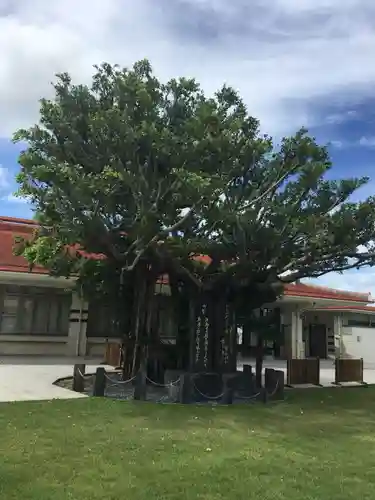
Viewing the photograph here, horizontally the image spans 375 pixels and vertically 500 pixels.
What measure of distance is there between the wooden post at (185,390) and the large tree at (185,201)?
151 cm

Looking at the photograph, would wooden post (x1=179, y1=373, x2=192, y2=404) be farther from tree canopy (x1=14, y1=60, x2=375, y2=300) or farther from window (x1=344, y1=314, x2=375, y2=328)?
window (x1=344, y1=314, x2=375, y2=328)

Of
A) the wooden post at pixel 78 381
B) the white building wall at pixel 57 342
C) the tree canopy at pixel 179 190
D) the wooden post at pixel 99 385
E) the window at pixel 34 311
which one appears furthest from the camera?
the window at pixel 34 311

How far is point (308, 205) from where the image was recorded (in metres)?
11.5

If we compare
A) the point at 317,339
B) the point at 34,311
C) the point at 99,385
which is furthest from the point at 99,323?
the point at 317,339

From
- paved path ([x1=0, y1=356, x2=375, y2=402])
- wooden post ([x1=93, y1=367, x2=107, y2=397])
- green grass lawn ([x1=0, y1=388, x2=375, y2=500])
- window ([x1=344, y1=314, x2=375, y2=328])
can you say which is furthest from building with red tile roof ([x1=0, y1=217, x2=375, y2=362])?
green grass lawn ([x1=0, y1=388, x2=375, y2=500])

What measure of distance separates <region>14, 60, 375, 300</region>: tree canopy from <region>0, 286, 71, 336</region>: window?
6674mm

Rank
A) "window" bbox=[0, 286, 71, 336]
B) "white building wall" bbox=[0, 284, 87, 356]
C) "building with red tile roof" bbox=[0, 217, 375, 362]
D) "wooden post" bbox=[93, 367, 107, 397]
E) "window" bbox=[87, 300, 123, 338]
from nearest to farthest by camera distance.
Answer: "wooden post" bbox=[93, 367, 107, 397]
"building with red tile roof" bbox=[0, 217, 375, 362]
"white building wall" bbox=[0, 284, 87, 356]
"window" bbox=[0, 286, 71, 336]
"window" bbox=[87, 300, 123, 338]

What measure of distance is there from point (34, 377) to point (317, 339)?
59.2 feet

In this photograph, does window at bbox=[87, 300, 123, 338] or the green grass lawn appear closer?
the green grass lawn

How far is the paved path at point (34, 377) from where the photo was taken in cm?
1020

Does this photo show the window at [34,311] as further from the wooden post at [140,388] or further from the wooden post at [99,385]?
the wooden post at [140,388]

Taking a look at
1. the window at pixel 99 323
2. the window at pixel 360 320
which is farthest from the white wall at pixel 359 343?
the window at pixel 99 323

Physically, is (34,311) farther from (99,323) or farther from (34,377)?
(34,377)

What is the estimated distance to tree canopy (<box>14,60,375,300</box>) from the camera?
927cm
